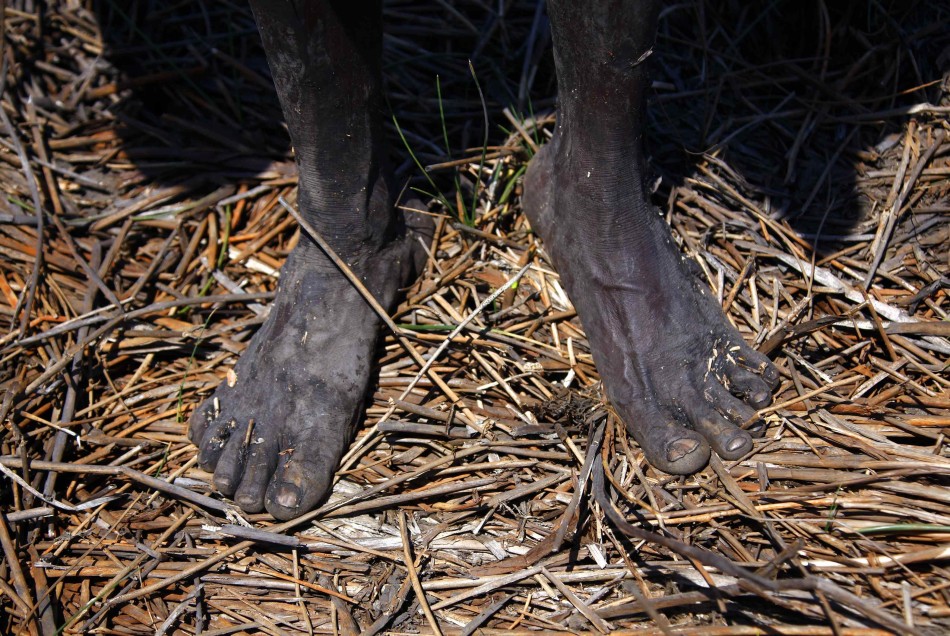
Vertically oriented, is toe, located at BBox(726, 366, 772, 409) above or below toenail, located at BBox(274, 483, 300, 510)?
below

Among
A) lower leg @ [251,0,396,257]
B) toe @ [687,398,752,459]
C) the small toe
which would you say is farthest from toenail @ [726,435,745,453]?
the small toe

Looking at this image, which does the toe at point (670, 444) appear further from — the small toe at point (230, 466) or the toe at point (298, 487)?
the small toe at point (230, 466)

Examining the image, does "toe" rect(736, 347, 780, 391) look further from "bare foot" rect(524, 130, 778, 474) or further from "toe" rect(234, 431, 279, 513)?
"toe" rect(234, 431, 279, 513)

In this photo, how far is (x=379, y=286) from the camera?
180 centimetres

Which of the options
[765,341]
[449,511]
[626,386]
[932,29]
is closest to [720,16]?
[932,29]

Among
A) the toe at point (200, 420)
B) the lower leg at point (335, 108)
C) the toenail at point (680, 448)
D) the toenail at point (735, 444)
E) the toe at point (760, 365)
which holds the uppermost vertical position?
the lower leg at point (335, 108)

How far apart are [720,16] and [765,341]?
1.18 metres

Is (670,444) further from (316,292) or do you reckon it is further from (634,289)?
(316,292)

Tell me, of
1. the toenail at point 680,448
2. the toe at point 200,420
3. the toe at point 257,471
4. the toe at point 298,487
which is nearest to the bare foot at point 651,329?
the toenail at point 680,448

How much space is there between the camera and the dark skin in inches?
58.1

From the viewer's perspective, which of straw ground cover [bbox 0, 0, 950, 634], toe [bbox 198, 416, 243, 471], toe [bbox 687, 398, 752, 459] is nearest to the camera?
straw ground cover [bbox 0, 0, 950, 634]

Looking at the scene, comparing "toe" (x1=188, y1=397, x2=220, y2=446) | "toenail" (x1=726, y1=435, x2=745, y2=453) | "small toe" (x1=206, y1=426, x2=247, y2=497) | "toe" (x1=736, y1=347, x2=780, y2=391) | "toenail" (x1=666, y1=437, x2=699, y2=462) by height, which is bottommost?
"toenail" (x1=726, y1=435, x2=745, y2=453)

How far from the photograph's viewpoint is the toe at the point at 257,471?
5.08ft

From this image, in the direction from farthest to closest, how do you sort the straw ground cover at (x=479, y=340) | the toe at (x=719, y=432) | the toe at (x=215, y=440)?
the toe at (x=215, y=440) < the toe at (x=719, y=432) < the straw ground cover at (x=479, y=340)
